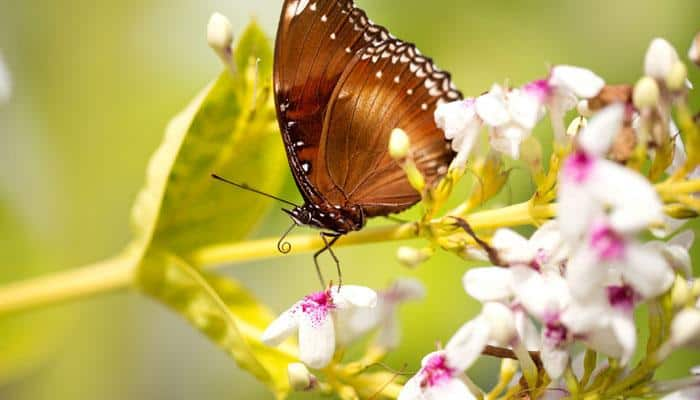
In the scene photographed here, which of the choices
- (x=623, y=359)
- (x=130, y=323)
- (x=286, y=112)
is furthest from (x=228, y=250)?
(x=130, y=323)

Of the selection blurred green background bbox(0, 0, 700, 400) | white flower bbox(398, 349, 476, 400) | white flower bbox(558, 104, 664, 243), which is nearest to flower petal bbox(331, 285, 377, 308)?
white flower bbox(398, 349, 476, 400)

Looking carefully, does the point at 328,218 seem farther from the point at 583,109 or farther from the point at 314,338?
the point at 583,109

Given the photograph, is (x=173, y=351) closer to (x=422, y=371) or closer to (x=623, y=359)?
(x=422, y=371)

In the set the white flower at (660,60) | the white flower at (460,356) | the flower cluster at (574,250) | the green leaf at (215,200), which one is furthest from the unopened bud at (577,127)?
the green leaf at (215,200)

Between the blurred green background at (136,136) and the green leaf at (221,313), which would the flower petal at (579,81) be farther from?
the blurred green background at (136,136)

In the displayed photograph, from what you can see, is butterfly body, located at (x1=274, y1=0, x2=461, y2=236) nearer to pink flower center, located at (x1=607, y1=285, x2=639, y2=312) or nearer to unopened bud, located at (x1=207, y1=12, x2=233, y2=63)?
unopened bud, located at (x1=207, y1=12, x2=233, y2=63)

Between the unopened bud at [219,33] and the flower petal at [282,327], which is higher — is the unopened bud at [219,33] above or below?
above

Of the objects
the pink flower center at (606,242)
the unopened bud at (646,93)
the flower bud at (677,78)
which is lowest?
the pink flower center at (606,242)

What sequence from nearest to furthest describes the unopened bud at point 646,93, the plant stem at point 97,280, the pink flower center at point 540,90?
the unopened bud at point 646,93, the pink flower center at point 540,90, the plant stem at point 97,280
